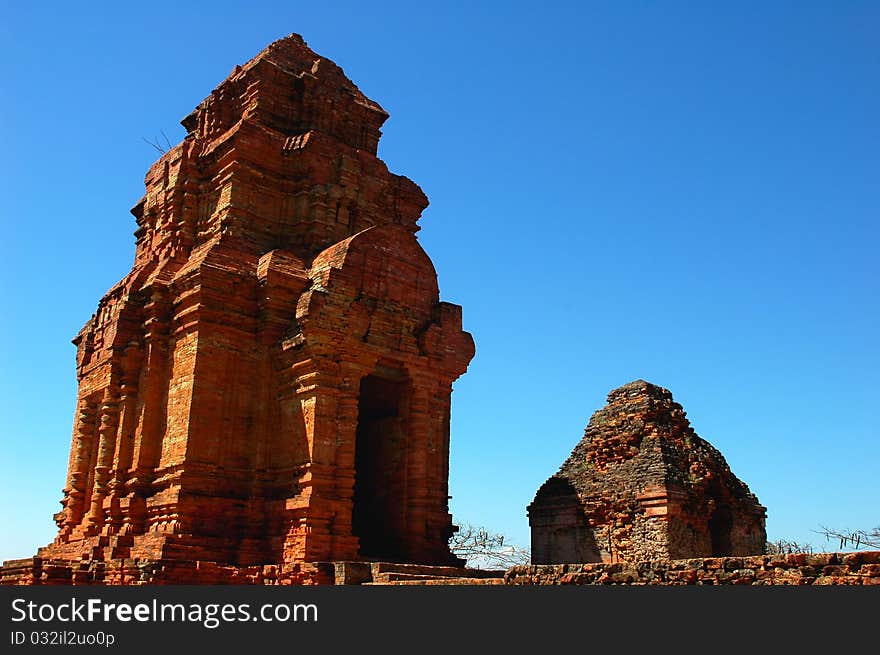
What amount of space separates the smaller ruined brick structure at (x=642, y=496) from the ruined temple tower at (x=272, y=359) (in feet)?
17.3

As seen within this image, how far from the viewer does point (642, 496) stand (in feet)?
64.8

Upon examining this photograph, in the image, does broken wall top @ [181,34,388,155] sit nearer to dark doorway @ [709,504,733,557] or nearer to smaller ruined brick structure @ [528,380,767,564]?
smaller ruined brick structure @ [528,380,767,564]

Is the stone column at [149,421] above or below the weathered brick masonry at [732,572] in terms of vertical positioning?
above

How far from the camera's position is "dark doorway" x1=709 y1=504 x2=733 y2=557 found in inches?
814

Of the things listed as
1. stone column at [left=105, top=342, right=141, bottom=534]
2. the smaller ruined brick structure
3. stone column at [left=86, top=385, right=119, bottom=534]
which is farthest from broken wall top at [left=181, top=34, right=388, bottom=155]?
the smaller ruined brick structure

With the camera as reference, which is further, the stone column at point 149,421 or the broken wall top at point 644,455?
the broken wall top at point 644,455

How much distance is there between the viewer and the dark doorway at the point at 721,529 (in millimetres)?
20672

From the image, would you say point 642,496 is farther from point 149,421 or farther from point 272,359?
point 149,421

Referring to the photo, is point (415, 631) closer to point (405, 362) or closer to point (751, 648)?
point (751, 648)

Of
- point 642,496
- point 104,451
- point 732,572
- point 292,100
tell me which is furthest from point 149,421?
point 732,572

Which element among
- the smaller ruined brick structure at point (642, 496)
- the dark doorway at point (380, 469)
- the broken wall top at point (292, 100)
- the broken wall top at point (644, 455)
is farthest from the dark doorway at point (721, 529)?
the broken wall top at point (292, 100)

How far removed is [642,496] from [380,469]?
20.5ft

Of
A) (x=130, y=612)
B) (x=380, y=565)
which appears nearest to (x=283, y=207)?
(x=380, y=565)

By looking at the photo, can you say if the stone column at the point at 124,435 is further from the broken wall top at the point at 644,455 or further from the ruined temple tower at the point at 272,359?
the broken wall top at the point at 644,455
